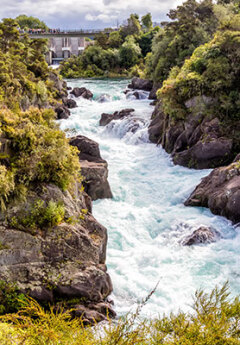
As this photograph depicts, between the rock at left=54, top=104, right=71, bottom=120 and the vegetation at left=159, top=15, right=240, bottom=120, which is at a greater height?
the vegetation at left=159, top=15, right=240, bottom=120

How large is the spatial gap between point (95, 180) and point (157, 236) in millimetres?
3908

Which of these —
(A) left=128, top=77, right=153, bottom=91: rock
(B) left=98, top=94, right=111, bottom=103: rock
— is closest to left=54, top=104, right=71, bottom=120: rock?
(B) left=98, top=94, right=111, bottom=103: rock

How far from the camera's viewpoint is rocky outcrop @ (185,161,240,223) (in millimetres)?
12578

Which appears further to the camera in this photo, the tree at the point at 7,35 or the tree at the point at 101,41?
the tree at the point at 101,41

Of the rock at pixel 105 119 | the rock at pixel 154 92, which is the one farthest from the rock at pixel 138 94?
the rock at pixel 105 119

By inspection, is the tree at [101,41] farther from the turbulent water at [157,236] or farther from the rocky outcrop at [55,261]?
the rocky outcrop at [55,261]

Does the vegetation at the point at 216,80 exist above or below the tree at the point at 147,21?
below

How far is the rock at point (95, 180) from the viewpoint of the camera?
45.9ft

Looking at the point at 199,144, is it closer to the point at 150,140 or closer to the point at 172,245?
the point at 150,140

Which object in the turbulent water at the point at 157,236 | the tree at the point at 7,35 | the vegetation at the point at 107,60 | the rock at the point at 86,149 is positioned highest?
the vegetation at the point at 107,60

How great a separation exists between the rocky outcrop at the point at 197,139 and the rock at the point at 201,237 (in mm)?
6367

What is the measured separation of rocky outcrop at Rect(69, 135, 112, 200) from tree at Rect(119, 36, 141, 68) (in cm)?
4701

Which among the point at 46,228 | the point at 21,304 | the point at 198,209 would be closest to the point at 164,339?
the point at 21,304

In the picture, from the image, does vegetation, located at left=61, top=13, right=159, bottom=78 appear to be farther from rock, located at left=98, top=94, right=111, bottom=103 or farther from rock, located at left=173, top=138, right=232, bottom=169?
rock, located at left=173, top=138, right=232, bottom=169
